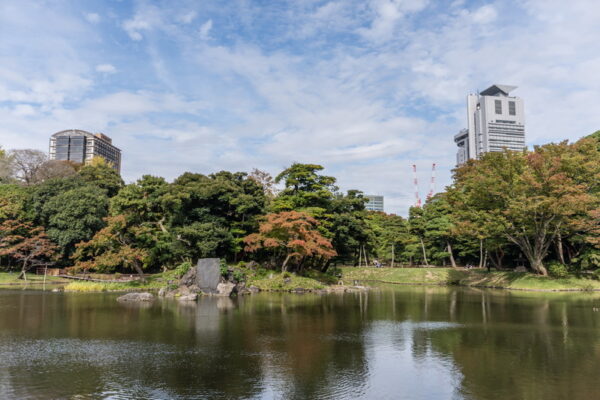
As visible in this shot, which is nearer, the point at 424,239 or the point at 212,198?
the point at 212,198

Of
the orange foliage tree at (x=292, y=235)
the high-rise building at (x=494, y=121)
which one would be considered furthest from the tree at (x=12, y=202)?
the high-rise building at (x=494, y=121)

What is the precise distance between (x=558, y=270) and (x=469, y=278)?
871cm

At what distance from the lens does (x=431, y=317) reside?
69.7ft

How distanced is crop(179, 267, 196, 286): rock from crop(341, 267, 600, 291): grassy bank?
1789cm

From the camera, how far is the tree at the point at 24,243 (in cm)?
3894

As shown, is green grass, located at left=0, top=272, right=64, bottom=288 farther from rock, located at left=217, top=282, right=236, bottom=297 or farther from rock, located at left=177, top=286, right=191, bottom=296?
rock, located at left=217, top=282, right=236, bottom=297

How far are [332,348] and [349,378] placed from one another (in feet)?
11.0

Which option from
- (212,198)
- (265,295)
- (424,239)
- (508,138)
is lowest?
(265,295)

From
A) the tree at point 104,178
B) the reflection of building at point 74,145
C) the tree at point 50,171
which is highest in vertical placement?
the reflection of building at point 74,145

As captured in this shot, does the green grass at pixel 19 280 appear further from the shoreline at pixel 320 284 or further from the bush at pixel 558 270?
the bush at pixel 558 270

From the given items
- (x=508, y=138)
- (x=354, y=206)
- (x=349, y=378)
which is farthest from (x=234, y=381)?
(x=508, y=138)

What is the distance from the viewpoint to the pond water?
33.4 ft

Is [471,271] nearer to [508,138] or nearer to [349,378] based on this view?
[349,378]

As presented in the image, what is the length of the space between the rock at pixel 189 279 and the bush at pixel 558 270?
99.3 ft
